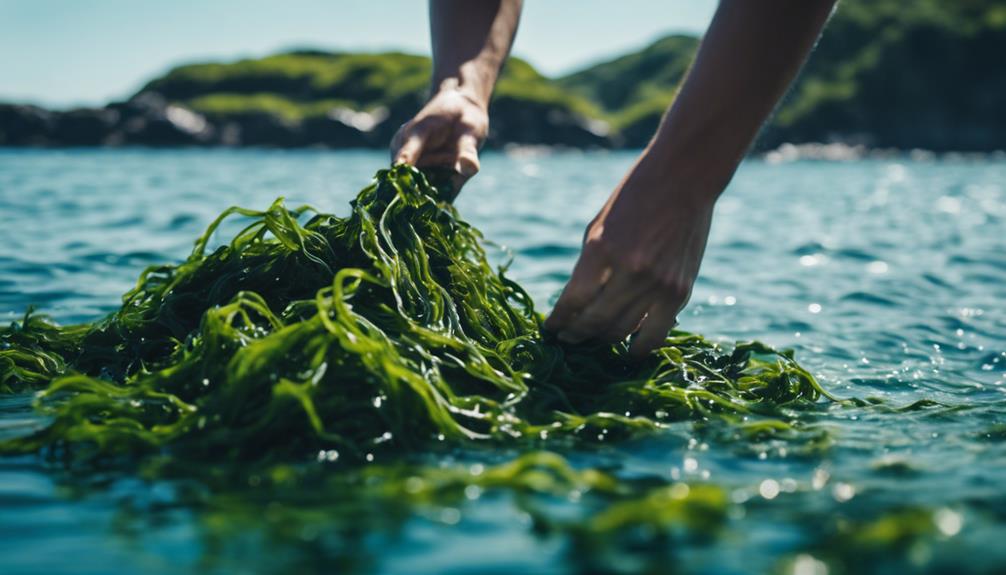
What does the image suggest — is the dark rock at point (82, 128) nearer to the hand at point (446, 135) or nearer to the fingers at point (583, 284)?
the hand at point (446, 135)

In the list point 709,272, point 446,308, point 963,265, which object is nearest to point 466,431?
point 446,308

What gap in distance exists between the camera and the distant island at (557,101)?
7975 cm

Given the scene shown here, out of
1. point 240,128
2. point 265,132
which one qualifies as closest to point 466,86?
point 265,132

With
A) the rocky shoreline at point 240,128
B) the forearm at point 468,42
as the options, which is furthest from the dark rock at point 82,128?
the forearm at point 468,42

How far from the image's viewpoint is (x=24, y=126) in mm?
69750

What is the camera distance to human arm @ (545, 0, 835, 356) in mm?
2486

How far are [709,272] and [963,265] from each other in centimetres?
314

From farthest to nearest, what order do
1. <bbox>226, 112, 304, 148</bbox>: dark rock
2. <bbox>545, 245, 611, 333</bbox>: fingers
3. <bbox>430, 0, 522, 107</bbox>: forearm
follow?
<bbox>226, 112, 304, 148</bbox>: dark rock < <bbox>430, 0, 522, 107</bbox>: forearm < <bbox>545, 245, 611, 333</bbox>: fingers

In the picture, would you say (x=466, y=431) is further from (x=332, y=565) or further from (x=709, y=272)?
(x=709, y=272)

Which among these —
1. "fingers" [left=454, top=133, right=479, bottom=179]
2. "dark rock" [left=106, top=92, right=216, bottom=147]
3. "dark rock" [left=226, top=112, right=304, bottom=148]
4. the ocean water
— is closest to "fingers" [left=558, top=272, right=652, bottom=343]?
the ocean water

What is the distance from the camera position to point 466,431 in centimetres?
292

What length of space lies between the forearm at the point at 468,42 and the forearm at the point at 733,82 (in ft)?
5.82

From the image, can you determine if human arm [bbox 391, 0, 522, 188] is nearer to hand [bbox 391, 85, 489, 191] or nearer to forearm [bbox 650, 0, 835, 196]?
hand [bbox 391, 85, 489, 191]

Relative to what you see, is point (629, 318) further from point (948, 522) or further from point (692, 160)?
point (948, 522)
